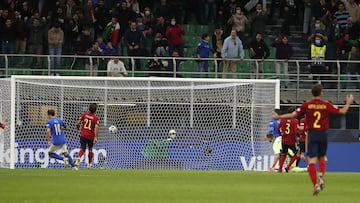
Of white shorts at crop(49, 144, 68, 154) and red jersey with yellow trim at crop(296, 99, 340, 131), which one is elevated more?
red jersey with yellow trim at crop(296, 99, 340, 131)

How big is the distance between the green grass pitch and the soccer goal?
4.77m

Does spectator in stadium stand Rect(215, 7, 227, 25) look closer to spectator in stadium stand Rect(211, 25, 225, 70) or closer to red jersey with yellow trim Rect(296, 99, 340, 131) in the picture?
spectator in stadium stand Rect(211, 25, 225, 70)

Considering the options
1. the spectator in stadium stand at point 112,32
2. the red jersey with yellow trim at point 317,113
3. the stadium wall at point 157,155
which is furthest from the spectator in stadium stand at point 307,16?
the red jersey with yellow trim at point 317,113

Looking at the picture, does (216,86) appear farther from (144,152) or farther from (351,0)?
(351,0)

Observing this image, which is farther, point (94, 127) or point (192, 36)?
point (192, 36)

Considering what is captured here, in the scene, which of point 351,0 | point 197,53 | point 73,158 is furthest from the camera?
point 351,0

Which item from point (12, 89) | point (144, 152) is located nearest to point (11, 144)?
point (12, 89)

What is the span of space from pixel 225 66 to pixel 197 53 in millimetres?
1323

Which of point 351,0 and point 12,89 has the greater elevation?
point 351,0

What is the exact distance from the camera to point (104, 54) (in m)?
37.8

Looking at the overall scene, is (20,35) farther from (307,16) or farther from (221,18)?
(307,16)

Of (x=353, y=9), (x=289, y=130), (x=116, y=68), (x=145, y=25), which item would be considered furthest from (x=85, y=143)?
(x=353, y=9)

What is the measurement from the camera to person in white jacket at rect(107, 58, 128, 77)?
36438 mm

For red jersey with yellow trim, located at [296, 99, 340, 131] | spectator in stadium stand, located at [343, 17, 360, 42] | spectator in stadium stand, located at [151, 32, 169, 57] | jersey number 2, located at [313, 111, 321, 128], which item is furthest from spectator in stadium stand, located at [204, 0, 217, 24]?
jersey number 2, located at [313, 111, 321, 128]
